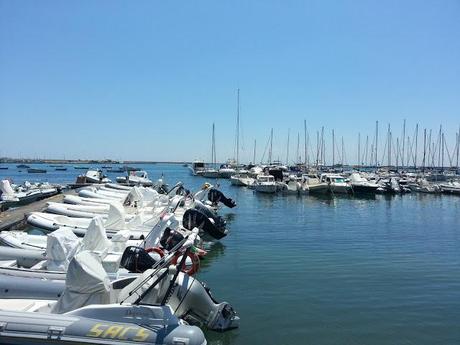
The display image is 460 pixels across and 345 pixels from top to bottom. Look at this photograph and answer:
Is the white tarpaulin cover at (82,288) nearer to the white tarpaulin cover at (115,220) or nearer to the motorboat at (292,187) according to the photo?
the white tarpaulin cover at (115,220)

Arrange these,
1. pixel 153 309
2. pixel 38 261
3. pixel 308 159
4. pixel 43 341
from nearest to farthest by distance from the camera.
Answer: pixel 43 341, pixel 153 309, pixel 38 261, pixel 308 159

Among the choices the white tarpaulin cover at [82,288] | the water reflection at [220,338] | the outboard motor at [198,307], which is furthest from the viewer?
the water reflection at [220,338]

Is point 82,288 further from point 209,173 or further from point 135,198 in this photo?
point 209,173

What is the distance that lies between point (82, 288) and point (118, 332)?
1.25m

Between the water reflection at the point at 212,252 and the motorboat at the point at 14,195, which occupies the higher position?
the motorboat at the point at 14,195

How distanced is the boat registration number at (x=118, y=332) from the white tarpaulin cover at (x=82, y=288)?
0.80 metres

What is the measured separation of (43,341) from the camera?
691 cm

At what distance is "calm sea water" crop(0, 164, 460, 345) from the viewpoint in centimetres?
998

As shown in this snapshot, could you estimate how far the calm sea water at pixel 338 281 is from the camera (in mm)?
9977

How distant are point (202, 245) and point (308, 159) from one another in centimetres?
7249

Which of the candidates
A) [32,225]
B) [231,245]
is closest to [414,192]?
[231,245]

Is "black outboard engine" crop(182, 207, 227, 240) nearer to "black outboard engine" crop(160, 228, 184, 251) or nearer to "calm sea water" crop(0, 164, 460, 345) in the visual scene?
"calm sea water" crop(0, 164, 460, 345)

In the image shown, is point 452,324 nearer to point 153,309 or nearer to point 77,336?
point 153,309

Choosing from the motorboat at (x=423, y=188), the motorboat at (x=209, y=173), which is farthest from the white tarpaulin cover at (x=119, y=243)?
the motorboat at (x=209, y=173)
